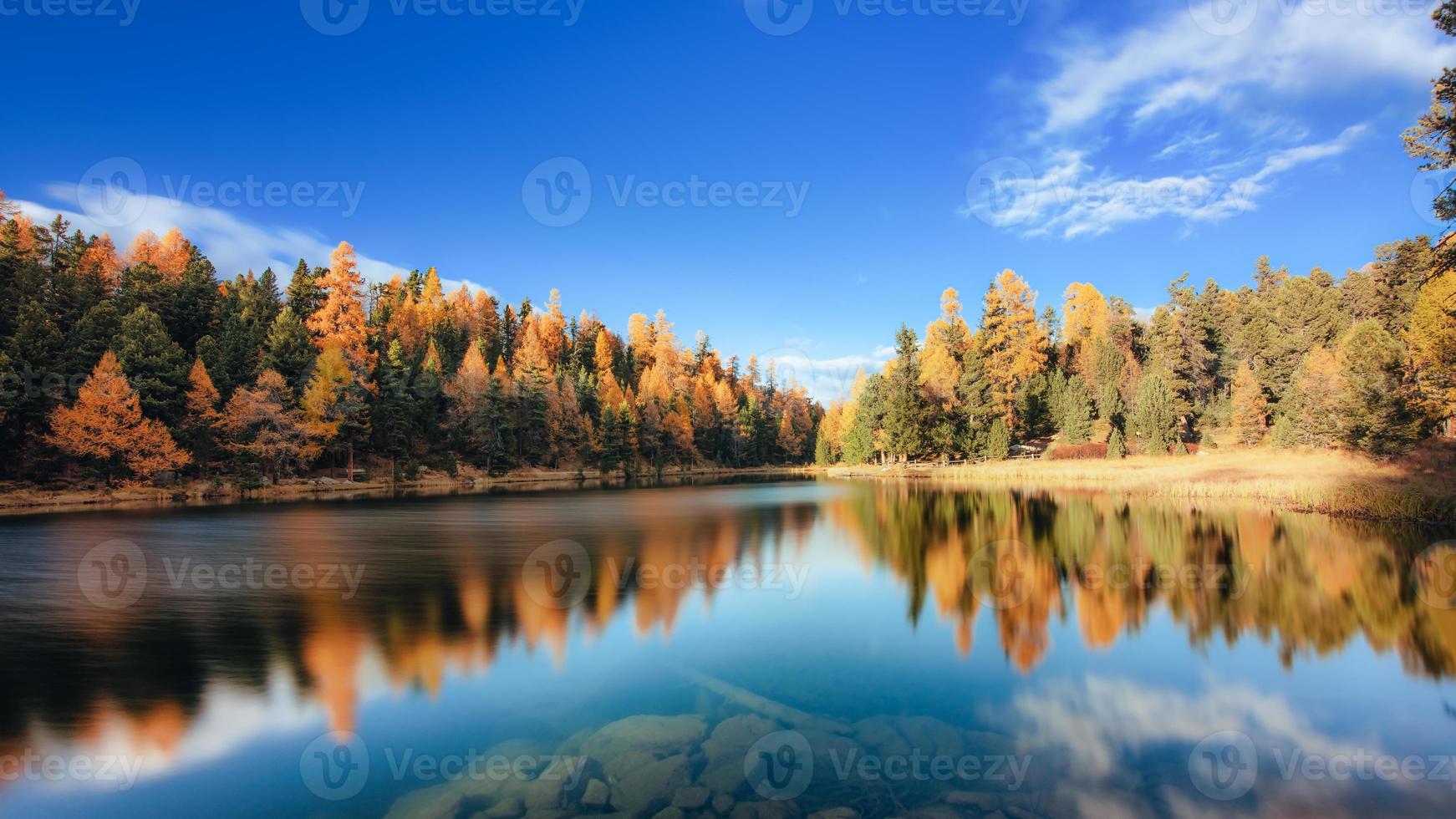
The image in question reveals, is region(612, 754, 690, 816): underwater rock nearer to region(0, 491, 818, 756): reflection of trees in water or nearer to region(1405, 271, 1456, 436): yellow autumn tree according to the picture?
region(0, 491, 818, 756): reflection of trees in water

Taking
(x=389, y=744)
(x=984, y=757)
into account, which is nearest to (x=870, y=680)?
(x=984, y=757)

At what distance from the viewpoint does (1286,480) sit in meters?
32.8

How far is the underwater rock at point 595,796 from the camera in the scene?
20.8 ft

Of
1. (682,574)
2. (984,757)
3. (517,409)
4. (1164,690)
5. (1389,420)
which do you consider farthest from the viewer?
(517,409)

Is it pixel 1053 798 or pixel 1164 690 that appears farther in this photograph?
pixel 1164 690

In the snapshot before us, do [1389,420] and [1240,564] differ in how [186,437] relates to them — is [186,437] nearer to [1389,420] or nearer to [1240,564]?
[1240,564]

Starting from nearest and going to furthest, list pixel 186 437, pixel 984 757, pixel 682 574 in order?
pixel 984 757, pixel 682 574, pixel 186 437

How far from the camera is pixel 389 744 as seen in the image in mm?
7898

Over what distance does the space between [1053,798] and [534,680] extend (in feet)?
24.2

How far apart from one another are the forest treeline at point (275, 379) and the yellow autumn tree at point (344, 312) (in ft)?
0.49
